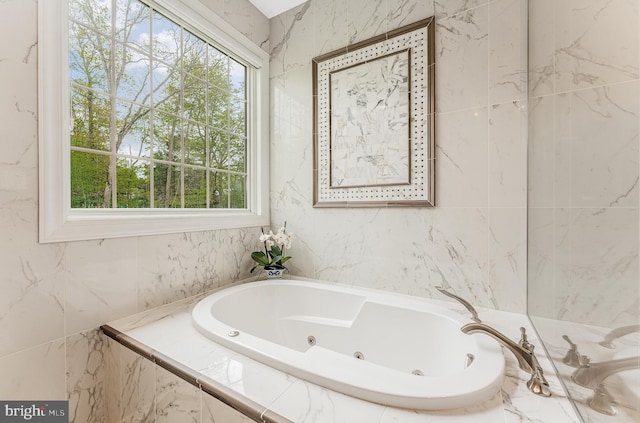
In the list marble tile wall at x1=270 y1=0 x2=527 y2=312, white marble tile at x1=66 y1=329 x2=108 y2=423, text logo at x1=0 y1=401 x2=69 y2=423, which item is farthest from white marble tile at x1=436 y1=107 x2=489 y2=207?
text logo at x1=0 y1=401 x2=69 y2=423

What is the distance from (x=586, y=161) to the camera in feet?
2.53

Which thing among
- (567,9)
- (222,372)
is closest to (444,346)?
(222,372)

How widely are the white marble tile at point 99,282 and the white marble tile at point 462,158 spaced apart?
1.66 m

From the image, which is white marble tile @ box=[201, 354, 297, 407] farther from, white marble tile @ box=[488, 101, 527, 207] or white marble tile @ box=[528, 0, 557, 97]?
white marble tile @ box=[528, 0, 557, 97]

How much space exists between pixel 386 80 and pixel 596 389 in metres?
1.61

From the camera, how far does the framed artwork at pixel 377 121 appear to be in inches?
60.2

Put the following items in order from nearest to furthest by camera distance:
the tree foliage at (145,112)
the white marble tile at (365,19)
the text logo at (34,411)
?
1. the text logo at (34,411)
2. the tree foliage at (145,112)
3. the white marble tile at (365,19)

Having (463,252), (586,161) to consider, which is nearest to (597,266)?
(586,161)

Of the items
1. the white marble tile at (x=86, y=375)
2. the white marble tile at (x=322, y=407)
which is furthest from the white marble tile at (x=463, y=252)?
the white marble tile at (x=86, y=375)

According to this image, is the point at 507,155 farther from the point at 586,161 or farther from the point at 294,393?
the point at 294,393

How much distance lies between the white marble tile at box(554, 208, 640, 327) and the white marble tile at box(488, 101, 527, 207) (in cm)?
36

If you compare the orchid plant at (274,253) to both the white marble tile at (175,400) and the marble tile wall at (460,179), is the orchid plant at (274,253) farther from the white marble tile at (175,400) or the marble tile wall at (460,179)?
the white marble tile at (175,400)

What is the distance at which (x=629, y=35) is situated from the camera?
0.59m

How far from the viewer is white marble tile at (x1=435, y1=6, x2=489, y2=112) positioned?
4.50 feet
